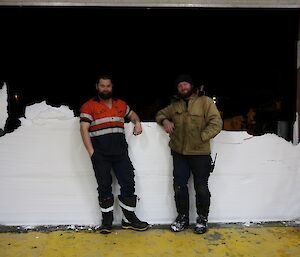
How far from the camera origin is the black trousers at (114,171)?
12.6ft

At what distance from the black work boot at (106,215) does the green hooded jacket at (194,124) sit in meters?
0.93

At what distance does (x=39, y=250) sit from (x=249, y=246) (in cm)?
209

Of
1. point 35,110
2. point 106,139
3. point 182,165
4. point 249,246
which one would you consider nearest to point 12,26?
point 35,110

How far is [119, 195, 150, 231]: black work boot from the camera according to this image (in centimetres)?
393

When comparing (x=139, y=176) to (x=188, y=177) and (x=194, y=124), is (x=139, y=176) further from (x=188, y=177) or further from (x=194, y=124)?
(x=194, y=124)

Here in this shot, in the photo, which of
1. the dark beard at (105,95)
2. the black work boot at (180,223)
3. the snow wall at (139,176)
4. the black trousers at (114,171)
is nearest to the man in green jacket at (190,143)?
the black work boot at (180,223)

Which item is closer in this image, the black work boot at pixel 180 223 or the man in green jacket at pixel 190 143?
the man in green jacket at pixel 190 143

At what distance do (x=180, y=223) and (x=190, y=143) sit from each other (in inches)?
35.9

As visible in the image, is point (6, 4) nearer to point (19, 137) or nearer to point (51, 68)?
point (19, 137)

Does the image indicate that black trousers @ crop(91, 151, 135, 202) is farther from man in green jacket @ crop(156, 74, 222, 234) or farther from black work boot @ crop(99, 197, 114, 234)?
man in green jacket @ crop(156, 74, 222, 234)

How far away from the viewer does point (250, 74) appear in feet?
30.5

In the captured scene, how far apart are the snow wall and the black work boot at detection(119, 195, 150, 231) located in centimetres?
16

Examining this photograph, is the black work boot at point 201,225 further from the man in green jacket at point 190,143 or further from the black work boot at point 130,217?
the black work boot at point 130,217

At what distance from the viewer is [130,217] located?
157 inches
